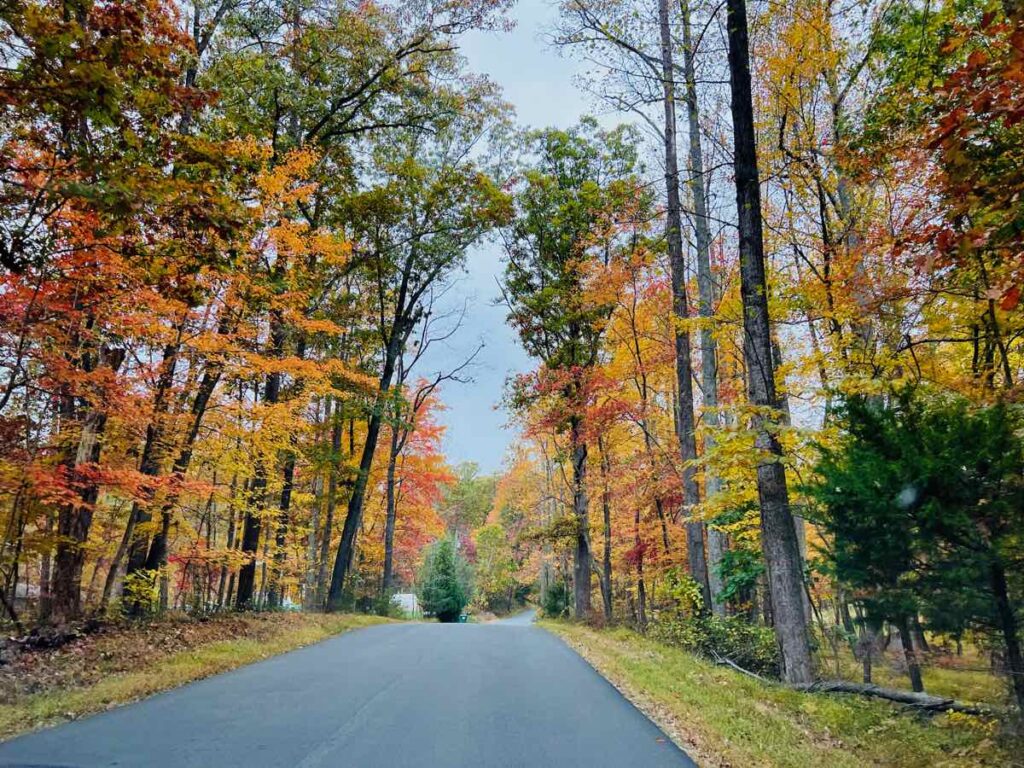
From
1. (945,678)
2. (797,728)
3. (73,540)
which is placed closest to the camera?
(797,728)

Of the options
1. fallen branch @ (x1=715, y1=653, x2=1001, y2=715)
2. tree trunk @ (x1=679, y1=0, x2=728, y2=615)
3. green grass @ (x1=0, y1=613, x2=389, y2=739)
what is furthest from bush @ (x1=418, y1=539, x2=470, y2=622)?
fallen branch @ (x1=715, y1=653, x2=1001, y2=715)

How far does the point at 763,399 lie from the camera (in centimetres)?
734

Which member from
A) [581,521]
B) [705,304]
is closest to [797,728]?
[705,304]

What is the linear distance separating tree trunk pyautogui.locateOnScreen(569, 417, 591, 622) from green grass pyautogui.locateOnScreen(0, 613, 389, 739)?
9.06 m

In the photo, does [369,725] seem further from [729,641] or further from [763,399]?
[729,641]

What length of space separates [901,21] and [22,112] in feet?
33.4

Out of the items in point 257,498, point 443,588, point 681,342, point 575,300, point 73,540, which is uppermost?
point 575,300

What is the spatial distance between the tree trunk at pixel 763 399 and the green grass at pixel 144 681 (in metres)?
7.10

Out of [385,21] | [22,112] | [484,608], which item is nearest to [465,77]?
[385,21]

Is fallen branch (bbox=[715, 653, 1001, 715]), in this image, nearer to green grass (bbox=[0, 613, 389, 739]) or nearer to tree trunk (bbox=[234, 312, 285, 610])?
green grass (bbox=[0, 613, 389, 739])

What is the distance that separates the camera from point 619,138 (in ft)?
66.2

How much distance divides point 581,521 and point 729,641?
8.06 m

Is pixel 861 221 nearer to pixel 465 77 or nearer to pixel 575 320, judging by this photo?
pixel 575 320

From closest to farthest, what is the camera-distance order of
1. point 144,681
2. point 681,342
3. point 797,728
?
point 797,728, point 144,681, point 681,342
